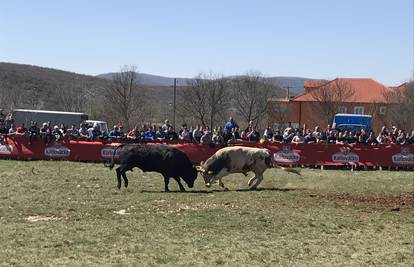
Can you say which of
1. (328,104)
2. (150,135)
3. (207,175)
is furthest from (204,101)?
(207,175)

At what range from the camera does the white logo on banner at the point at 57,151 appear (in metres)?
30.4

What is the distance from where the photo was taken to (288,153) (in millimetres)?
30141

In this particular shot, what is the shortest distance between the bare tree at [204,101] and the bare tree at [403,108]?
77.1ft

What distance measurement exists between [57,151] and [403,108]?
6222cm

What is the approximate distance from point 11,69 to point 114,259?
13560 cm

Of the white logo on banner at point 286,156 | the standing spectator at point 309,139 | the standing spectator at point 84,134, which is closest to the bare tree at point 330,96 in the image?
the standing spectator at point 309,139

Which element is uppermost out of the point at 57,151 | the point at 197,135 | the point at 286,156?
the point at 197,135

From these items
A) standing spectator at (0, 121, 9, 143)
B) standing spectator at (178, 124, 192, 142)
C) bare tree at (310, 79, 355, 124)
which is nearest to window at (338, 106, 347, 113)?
bare tree at (310, 79, 355, 124)

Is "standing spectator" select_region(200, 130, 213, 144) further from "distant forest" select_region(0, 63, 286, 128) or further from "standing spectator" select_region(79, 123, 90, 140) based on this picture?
"distant forest" select_region(0, 63, 286, 128)

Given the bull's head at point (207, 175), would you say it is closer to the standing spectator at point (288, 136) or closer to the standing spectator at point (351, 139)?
the standing spectator at point (288, 136)

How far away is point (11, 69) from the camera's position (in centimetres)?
13762

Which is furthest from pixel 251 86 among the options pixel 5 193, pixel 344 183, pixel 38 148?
pixel 5 193

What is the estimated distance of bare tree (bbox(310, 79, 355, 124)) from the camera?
92.1 meters

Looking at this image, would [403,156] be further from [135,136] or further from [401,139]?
[135,136]
